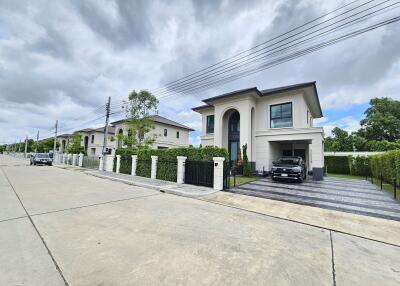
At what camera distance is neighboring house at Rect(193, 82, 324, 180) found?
14.5 metres

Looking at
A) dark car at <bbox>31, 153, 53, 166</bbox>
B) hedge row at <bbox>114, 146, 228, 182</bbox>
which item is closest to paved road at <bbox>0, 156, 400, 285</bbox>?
hedge row at <bbox>114, 146, 228, 182</bbox>

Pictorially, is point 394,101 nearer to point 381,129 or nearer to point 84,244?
point 381,129

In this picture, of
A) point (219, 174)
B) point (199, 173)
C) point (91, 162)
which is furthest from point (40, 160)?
point (219, 174)

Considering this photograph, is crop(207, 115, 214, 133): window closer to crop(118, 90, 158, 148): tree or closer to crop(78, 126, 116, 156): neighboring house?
crop(118, 90, 158, 148): tree

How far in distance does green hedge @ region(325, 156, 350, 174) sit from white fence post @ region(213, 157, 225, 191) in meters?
18.7

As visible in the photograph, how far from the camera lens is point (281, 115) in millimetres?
16062

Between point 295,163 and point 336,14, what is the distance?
8.36m

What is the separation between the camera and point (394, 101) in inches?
1409

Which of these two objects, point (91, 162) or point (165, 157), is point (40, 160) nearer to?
point (91, 162)

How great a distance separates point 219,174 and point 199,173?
4.93 ft

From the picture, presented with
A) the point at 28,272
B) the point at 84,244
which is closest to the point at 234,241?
the point at 84,244

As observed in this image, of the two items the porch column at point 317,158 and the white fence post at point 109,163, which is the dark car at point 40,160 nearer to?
the white fence post at point 109,163

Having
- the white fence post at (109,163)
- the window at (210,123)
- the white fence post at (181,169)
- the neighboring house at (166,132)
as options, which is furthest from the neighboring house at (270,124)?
the neighboring house at (166,132)

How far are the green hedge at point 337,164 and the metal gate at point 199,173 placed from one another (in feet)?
61.5
